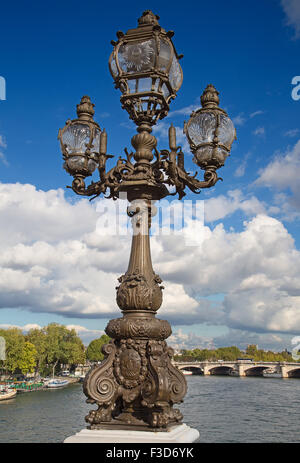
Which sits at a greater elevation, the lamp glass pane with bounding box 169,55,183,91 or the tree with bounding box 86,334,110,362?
the lamp glass pane with bounding box 169,55,183,91

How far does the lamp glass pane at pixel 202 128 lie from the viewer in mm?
5379

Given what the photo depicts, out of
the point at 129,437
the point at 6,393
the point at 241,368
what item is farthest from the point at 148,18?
the point at 241,368

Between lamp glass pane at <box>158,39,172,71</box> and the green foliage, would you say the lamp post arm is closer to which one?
lamp glass pane at <box>158,39,172,71</box>

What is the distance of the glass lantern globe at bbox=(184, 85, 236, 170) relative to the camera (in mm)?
5328

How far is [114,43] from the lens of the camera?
17.9 ft

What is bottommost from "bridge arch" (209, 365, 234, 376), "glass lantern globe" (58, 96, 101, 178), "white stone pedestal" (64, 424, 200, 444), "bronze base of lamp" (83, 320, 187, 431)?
"bridge arch" (209, 365, 234, 376)

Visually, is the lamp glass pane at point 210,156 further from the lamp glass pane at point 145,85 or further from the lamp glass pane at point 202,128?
the lamp glass pane at point 145,85

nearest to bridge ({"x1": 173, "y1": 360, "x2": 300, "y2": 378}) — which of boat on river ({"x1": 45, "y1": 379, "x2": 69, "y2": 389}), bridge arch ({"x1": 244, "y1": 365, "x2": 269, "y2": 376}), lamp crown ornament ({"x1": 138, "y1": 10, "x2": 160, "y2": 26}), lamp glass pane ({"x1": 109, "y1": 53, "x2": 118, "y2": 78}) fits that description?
bridge arch ({"x1": 244, "y1": 365, "x2": 269, "y2": 376})

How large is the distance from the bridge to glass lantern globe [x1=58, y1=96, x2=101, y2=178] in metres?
97.0

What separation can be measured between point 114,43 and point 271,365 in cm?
10442

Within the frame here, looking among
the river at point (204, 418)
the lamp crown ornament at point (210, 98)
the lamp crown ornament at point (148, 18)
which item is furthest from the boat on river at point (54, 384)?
the lamp crown ornament at point (148, 18)
